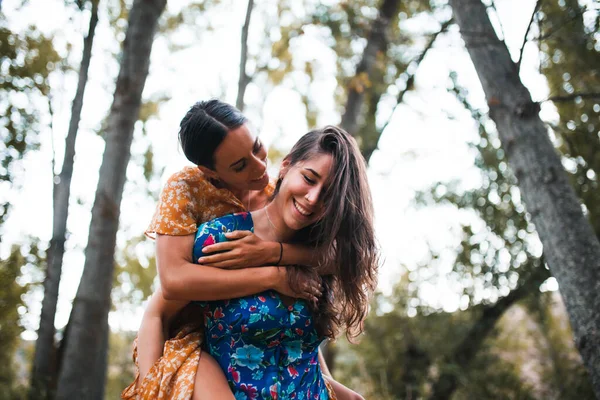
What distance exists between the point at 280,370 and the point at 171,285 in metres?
0.54

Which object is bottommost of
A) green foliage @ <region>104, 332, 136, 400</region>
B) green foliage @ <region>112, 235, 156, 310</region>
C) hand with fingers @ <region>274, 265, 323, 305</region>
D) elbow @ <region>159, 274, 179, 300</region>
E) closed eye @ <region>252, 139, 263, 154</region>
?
hand with fingers @ <region>274, 265, 323, 305</region>

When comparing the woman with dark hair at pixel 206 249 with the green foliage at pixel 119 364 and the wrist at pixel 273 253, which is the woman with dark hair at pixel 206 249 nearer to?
the wrist at pixel 273 253

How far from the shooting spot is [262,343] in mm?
2186

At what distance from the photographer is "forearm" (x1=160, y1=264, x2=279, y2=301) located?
215cm

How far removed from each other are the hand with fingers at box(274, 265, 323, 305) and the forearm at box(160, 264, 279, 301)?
0.04 metres

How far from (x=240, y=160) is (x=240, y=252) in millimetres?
500

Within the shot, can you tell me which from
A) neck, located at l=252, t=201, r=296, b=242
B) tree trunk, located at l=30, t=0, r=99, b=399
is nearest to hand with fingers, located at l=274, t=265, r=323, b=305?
neck, located at l=252, t=201, r=296, b=242

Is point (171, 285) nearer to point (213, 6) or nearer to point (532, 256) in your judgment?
point (532, 256)

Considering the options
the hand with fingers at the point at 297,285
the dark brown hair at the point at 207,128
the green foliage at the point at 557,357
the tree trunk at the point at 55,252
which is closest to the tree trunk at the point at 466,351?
the green foliage at the point at 557,357

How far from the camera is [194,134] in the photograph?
2561mm

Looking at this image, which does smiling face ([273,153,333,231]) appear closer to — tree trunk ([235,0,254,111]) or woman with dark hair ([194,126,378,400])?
woman with dark hair ([194,126,378,400])

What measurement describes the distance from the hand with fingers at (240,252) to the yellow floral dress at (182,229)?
0.14 m

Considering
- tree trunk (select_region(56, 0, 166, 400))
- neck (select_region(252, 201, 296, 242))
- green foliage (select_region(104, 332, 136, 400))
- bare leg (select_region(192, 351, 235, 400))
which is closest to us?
bare leg (select_region(192, 351, 235, 400))

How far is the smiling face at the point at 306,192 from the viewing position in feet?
7.50
